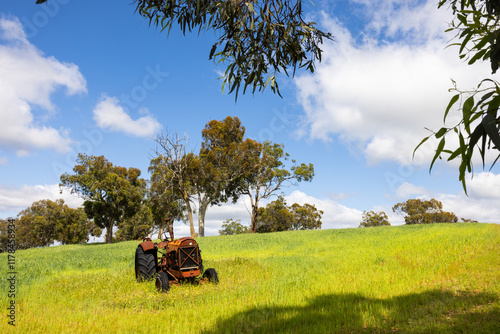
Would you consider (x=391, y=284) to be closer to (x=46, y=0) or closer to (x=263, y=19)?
(x=263, y=19)

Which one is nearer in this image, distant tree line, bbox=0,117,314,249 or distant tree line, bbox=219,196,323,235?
distant tree line, bbox=0,117,314,249

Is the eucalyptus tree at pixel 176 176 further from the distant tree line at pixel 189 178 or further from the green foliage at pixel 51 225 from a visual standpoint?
the green foliage at pixel 51 225

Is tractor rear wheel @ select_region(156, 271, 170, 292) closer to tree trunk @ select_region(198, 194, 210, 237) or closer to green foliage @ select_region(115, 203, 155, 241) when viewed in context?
tree trunk @ select_region(198, 194, 210, 237)

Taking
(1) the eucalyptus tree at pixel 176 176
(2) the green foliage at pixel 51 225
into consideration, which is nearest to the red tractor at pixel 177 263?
(1) the eucalyptus tree at pixel 176 176

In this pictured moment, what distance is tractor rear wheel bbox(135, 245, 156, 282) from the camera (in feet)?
29.6

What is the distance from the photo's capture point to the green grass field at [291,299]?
5512 millimetres

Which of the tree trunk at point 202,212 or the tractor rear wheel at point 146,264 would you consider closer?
the tractor rear wheel at point 146,264

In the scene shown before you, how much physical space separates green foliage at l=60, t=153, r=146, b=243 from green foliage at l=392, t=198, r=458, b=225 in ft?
164

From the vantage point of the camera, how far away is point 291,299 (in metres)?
6.99

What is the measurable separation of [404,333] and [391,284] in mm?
3610

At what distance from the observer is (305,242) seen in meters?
20.3

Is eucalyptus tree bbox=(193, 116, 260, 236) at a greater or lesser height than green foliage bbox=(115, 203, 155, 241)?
greater

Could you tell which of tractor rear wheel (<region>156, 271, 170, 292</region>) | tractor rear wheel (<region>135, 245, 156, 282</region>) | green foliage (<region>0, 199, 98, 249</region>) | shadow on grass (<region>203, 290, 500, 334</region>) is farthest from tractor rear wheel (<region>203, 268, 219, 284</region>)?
green foliage (<region>0, 199, 98, 249</region>)

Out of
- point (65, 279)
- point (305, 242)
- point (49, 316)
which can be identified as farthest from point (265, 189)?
point (49, 316)
